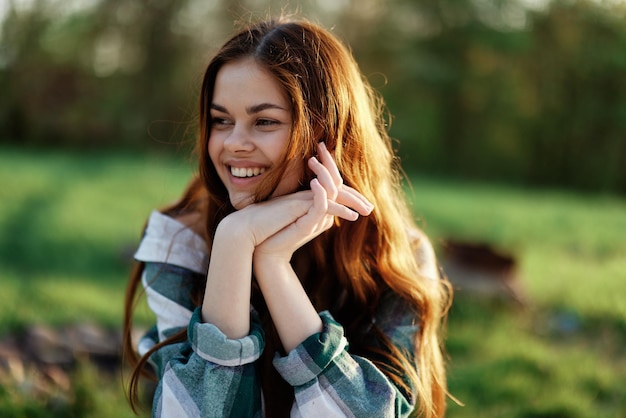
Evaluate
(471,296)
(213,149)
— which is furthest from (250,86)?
(471,296)

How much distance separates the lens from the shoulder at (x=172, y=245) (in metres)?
2.04

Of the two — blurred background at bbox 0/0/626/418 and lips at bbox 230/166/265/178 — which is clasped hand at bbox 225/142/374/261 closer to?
lips at bbox 230/166/265/178

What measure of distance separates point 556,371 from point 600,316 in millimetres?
1155

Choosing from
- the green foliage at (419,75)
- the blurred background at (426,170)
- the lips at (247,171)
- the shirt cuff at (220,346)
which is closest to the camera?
the shirt cuff at (220,346)

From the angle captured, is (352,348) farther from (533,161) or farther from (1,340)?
(533,161)

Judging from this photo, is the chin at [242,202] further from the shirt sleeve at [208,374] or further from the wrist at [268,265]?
the shirt sleeve at [208,374]

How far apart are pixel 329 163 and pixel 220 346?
594 millimetres

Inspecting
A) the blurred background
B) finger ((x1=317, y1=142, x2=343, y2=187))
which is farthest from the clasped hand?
the blurred background

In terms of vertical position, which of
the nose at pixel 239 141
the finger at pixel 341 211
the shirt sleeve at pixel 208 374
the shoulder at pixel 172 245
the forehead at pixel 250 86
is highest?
the forehead at pixel 250 86

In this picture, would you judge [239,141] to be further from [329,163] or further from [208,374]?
[208,374]

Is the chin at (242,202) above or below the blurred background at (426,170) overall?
above

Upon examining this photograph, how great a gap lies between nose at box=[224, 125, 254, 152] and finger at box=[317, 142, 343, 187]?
199 millimetres

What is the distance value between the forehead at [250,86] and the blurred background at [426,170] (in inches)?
10.8

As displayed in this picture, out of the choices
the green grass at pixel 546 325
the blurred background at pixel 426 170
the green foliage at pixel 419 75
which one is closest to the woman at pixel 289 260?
the blurred background at pixel 426 170
